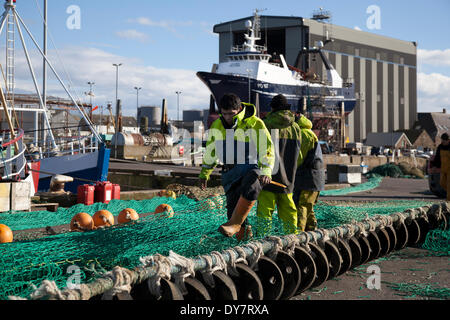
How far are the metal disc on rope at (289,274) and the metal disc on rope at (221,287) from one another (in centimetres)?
84

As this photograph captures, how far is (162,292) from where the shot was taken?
3279 millimetres

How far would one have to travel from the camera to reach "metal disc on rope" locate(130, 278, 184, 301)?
3215 mm

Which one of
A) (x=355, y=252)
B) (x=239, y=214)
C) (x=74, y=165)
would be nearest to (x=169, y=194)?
(x=74, y=165)

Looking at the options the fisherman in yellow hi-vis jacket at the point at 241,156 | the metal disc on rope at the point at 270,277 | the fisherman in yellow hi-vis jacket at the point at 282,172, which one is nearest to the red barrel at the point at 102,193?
the fisherman in yellow hi-vis jacket at the point at 282,172

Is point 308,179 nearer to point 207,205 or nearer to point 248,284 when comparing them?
point 207,205

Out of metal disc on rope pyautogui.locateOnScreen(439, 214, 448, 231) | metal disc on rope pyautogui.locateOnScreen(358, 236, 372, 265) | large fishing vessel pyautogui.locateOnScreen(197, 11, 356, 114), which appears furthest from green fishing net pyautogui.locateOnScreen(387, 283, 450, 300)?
large fishing vessel pyautogui.locateOnScreen(197, 11, 356, 114)

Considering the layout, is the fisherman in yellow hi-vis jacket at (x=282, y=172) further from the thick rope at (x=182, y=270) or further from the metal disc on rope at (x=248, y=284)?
the thick rope at (x=182, y=270)

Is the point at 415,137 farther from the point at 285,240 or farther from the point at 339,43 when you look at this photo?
the point at 285,240
